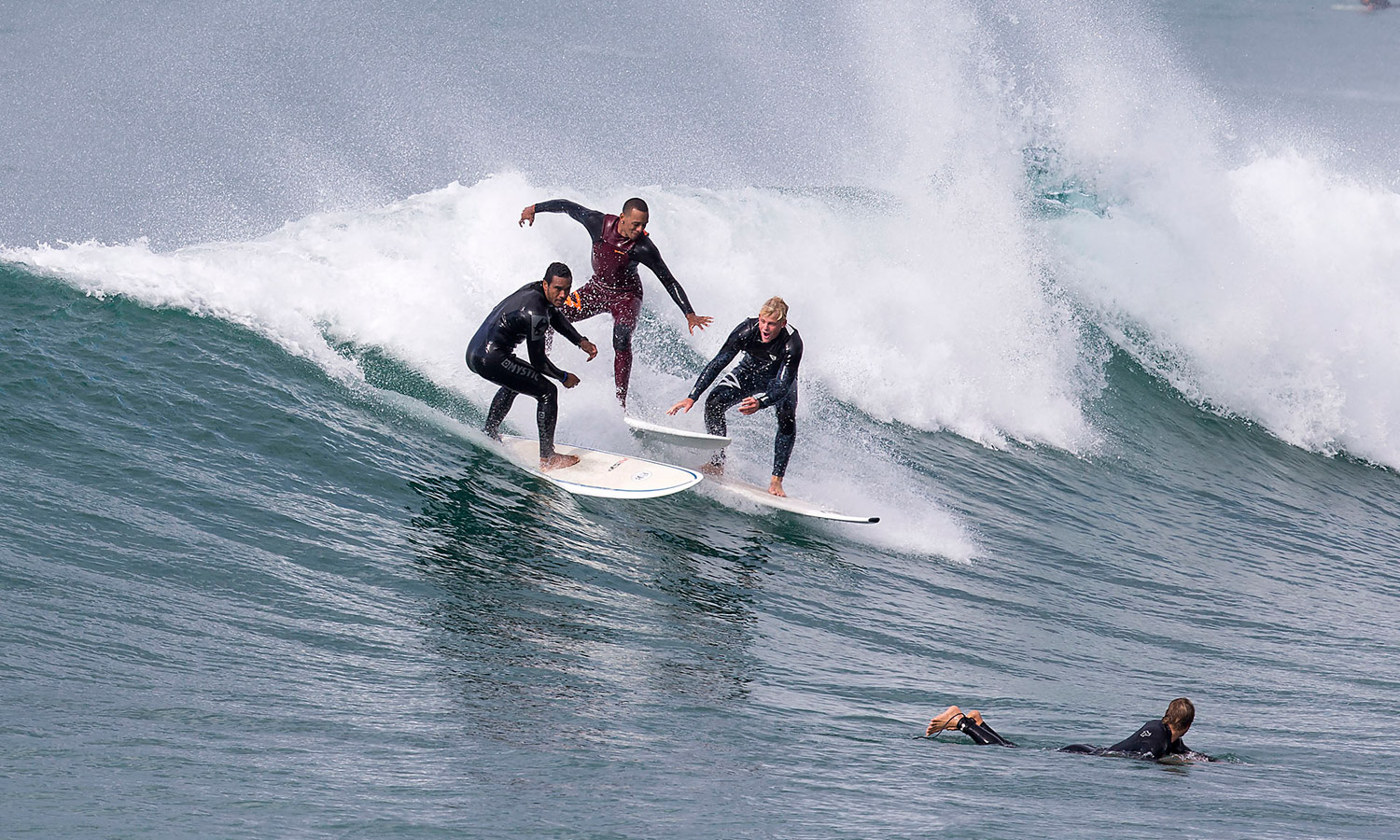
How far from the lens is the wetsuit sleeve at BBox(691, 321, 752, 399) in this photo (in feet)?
31.5

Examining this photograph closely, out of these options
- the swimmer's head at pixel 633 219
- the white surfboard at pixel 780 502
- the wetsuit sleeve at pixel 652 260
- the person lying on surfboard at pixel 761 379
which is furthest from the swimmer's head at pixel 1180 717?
the swimmer's head at pixel 633 219

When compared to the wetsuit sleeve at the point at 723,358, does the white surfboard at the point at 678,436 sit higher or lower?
lower

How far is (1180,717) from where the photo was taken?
21.5 feet

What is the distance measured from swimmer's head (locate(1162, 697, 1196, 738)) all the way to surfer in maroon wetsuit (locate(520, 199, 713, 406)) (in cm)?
479

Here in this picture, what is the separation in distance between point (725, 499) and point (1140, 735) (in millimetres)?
4213

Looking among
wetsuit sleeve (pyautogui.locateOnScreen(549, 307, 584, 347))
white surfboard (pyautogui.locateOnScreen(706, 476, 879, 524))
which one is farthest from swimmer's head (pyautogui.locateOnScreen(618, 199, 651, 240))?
white surfboard (pyautogui.locateOnScreen(706, 476, 879, 524))

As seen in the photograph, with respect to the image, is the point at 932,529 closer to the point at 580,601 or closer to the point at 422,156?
the point at 580,601

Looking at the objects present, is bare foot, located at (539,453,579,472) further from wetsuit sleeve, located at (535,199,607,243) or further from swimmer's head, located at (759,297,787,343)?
wetsuit sleeve, located at (535,199,607,243)

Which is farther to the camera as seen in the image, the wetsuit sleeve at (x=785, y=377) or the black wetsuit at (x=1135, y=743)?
the wetsuit sleeve at (x=785, y=377)

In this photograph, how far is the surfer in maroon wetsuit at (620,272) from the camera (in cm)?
1011

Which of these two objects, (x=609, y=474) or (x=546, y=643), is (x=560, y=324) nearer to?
(x=609, y=474)

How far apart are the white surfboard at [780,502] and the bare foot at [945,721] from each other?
3.03 metres

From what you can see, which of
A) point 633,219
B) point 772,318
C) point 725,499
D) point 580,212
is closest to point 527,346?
point 633,219

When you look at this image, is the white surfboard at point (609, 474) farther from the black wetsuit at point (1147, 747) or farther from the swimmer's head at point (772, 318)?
the black wetsuit at point (1147, 747)
